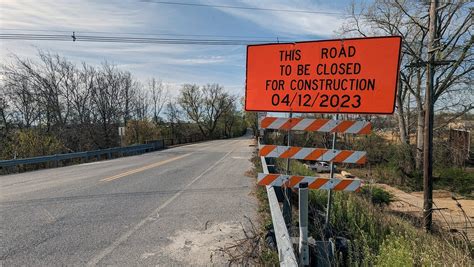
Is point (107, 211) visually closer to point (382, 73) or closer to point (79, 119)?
point (382, 73)

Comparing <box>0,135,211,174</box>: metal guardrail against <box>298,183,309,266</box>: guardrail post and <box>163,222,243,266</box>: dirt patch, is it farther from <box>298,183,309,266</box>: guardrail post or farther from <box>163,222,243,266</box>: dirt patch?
<box>298,183,309,266</box>: guardrail post

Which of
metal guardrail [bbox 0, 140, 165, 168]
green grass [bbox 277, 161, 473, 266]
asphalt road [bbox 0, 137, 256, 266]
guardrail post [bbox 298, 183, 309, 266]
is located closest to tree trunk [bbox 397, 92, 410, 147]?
metal guardrail [bbox 0, 140, 165, 168]

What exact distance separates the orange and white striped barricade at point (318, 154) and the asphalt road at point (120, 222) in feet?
5.48

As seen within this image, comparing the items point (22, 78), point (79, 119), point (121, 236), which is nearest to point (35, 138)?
point (22, 78)

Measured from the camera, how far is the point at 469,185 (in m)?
21.6

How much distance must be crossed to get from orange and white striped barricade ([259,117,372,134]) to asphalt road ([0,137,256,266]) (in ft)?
6.77

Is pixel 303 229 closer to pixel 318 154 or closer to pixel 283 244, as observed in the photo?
pixel 283 244

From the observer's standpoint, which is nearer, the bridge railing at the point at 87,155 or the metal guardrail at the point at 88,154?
the metal guardrail at the point at 88,154

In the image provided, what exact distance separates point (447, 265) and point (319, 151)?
80.3 inches

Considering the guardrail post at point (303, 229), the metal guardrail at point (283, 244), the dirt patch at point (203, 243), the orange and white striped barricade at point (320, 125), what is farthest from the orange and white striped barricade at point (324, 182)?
the dirt patch at point (203, 243)

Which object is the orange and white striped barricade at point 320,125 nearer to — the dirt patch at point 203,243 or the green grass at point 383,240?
the green grass at point 383,240

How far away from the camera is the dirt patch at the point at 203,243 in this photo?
14.4ft

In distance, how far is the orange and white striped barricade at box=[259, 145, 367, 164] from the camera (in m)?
4.39

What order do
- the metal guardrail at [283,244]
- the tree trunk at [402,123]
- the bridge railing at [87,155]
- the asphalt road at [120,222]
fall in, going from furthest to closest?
the tree trunk at [402,123]
the bridge railing at [87,155]
the asphalt road at [120,222]
the metal guardrail at [283,244]
